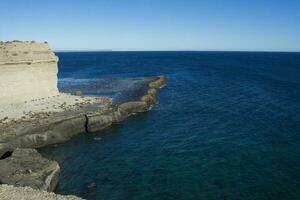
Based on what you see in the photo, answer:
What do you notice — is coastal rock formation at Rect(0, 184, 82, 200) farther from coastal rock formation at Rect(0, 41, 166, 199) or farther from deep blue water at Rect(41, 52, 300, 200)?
deep blue water at Rect(41, 52, 300, 200)

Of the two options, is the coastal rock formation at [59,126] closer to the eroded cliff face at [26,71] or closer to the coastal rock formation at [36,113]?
the coastal rock formation at [36,113]

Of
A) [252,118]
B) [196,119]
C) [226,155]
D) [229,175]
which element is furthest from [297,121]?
[229,175]

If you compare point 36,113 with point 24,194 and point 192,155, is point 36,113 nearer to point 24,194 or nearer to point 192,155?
point 192,155

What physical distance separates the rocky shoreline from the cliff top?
9.80 meters

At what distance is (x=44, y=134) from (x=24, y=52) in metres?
16.9

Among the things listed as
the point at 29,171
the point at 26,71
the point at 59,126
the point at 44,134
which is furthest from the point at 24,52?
the point at 29,171

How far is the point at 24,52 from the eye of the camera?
54531 mm

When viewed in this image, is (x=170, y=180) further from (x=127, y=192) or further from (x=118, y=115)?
(x=118, y=115)

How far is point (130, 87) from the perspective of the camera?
3248 inches

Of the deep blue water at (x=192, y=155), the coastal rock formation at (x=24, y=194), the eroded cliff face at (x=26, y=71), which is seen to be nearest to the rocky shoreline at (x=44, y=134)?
the deep blue water at (x=192, y=155)

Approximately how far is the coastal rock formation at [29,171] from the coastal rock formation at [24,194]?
178cm

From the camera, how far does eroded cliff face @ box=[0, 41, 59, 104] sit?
51.8m

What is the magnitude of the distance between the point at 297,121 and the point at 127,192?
1146 inches

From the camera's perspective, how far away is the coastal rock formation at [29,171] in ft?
95.6
